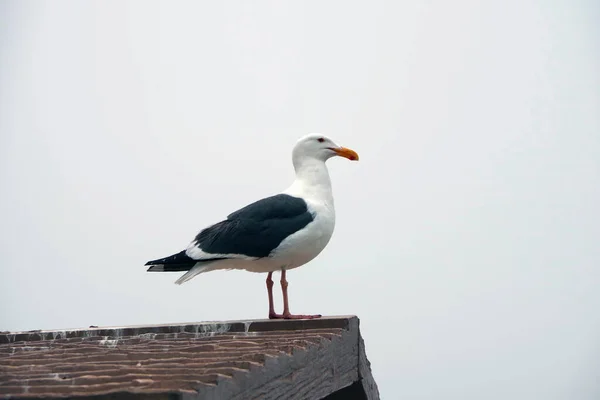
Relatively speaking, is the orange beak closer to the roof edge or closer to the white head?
the white head

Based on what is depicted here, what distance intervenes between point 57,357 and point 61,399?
1.49 m

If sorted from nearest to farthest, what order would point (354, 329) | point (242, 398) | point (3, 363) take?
point (242, 398)
point (3, 363)
point (354, 329)

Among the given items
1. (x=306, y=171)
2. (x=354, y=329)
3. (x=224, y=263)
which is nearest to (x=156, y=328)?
(x=354, y=329)

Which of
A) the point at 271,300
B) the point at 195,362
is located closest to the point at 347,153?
the point at 271,300

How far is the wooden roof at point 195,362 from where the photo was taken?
2.31m

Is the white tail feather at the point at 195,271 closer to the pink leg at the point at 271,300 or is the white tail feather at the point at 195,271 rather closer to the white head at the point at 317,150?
the pink leg at the point at 271,300

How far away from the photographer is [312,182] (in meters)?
6.66

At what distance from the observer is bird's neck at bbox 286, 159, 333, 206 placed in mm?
6566

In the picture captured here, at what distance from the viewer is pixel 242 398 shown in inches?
99.5

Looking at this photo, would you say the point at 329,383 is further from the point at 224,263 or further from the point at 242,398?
the point at 224,263

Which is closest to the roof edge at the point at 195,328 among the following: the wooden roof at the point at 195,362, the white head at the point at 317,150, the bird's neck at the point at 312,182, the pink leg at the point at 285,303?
the wooden roof at the point at 195,362

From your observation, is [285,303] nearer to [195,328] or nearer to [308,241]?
[308,241]

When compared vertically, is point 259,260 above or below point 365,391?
above

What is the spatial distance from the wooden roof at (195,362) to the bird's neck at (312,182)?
1.73 m
